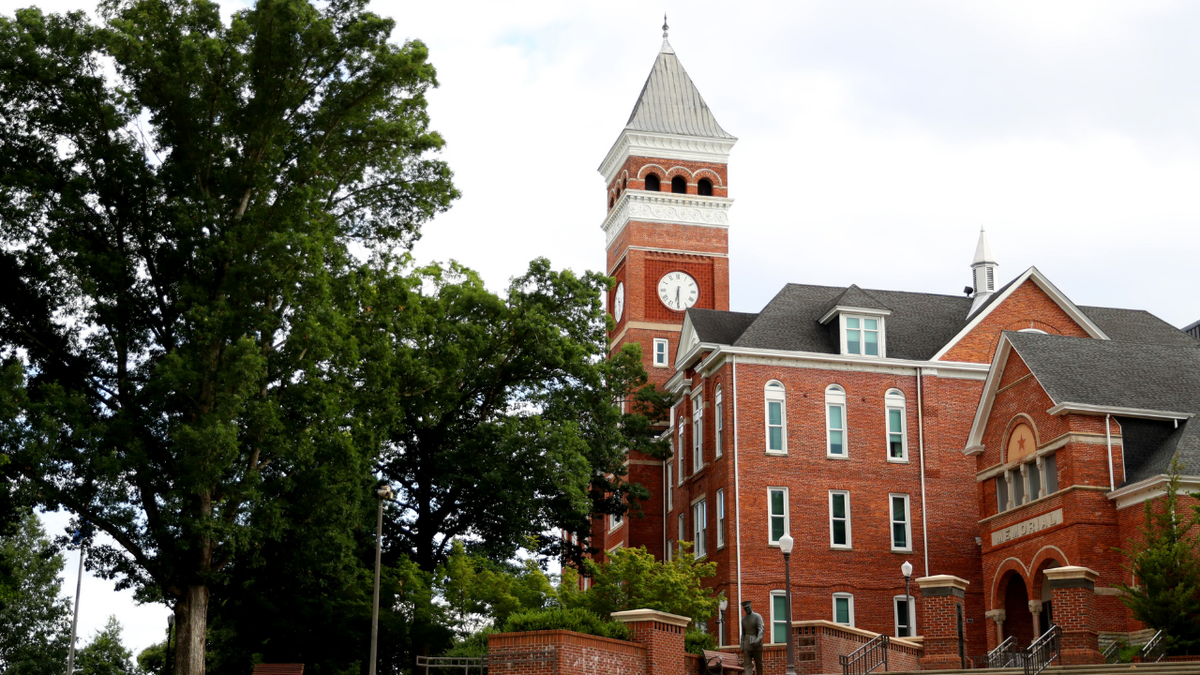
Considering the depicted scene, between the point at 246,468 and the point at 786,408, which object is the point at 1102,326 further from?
the point at 246,468

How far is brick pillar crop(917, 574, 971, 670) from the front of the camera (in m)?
33.0

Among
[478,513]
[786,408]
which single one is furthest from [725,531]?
[478,513]

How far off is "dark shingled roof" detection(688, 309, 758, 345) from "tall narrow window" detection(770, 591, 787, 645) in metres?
9.87

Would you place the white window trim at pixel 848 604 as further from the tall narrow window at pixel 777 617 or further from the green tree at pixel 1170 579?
the green tree at pixel 1170 579

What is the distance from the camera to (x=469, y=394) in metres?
45.1

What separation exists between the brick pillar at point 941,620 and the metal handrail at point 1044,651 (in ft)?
8.03

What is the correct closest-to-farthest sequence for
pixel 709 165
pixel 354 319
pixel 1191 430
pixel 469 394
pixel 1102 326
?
pixel 354 319, pixel 1191 430, pixel 469 394, pixel 1102 326, pixel 709 165

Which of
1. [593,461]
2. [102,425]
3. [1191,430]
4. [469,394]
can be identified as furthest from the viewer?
[593,461]

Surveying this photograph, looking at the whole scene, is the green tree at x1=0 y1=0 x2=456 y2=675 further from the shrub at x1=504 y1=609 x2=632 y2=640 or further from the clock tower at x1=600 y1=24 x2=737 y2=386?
the clock tower at x1=600 y1=24 x2=737 y2=386

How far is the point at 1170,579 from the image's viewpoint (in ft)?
103

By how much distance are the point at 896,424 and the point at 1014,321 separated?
5.83m

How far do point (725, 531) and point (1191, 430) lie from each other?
16.0 metres

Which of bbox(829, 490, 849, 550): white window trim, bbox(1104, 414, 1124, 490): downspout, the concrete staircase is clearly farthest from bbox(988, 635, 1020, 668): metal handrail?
bbox(829, 490, 849, 550): white window trim

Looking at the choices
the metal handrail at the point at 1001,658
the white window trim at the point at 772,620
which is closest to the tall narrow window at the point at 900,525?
the white window trim at the point at 772,620
